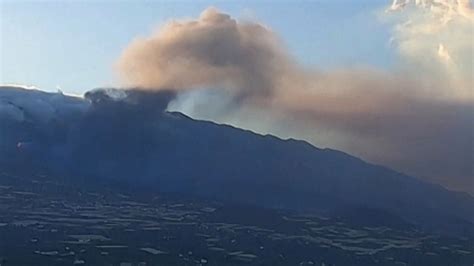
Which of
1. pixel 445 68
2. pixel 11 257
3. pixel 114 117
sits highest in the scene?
pixel 445 68

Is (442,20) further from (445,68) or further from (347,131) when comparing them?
(347,131)

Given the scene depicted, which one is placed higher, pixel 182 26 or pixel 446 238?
pixel 182 26

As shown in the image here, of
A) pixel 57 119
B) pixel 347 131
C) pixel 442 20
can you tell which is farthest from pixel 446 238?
pixel 57 119

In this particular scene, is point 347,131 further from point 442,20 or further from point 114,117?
point 114,117

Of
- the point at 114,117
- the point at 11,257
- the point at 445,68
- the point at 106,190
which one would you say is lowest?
the point at 11,257

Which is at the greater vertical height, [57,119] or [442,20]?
[442,20]

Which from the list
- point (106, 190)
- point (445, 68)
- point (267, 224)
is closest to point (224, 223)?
point (267, 224)
